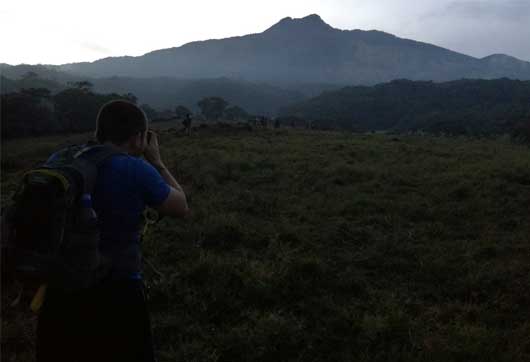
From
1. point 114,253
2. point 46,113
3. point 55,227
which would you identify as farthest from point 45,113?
point 55,227

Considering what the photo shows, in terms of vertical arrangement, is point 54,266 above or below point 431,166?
above

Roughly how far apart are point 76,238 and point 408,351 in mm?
3233

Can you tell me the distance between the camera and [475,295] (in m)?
5.42

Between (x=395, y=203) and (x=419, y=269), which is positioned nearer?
(x=419, y=269)

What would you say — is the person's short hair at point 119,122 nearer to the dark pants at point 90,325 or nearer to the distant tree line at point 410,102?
the dark pants at point 90,325

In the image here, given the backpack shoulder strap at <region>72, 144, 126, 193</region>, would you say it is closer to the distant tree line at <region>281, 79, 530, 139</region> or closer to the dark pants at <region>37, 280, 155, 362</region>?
the dark pants at <region>37, 280, 155, 362</region>

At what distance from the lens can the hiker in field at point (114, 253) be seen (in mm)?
2408

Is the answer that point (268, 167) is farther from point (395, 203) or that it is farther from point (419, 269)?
point (419, 269)

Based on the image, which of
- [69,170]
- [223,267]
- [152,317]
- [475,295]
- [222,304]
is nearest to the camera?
[69,170]

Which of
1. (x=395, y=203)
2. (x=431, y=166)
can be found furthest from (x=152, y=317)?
(x=431, y=166)

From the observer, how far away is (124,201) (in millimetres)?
2443

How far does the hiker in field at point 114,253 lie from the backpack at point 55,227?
0.14 metres

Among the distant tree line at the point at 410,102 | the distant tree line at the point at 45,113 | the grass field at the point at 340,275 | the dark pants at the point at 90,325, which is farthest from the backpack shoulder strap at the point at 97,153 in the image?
the distant tree line at the point at 410,102

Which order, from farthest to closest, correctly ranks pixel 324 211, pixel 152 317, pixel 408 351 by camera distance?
pixel 324 211 → pixel 152 317 → pixel 408 351
